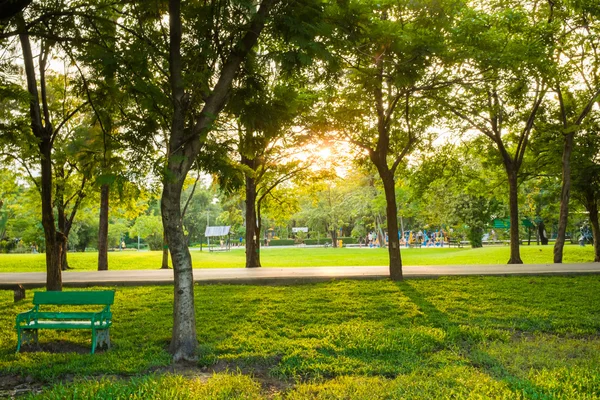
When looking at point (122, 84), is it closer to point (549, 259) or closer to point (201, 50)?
point (201, 50)

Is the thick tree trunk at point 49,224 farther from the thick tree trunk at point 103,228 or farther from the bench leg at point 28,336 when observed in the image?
the thick tree trunk at point 103,228

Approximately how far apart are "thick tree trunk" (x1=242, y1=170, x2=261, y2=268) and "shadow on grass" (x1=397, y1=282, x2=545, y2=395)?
9.07 metres

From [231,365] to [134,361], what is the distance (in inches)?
57.4

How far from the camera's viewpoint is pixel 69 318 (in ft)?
25.7

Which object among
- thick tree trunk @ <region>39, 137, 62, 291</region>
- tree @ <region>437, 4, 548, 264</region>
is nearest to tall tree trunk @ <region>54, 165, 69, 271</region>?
thick tree trunk @ <region>39, 137, 62, 291</region>

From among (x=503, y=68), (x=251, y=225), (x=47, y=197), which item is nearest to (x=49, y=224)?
(x=47, y=197)

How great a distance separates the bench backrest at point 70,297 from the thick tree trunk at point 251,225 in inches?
426

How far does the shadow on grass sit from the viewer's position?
557 centimetres

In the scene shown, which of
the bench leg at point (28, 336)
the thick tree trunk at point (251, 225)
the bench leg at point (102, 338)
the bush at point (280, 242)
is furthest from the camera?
the bush at point (280, 242)

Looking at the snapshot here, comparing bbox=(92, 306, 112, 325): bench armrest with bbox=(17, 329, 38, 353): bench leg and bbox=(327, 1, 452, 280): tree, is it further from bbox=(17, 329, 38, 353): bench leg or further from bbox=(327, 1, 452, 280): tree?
bbox=(327, 1, 452, 280): tree

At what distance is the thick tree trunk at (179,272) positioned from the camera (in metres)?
7.25

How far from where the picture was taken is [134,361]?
6.86 m

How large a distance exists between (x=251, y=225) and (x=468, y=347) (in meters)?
13.0

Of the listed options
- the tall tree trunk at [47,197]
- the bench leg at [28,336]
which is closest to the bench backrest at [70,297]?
the bench leg at [28,336]
